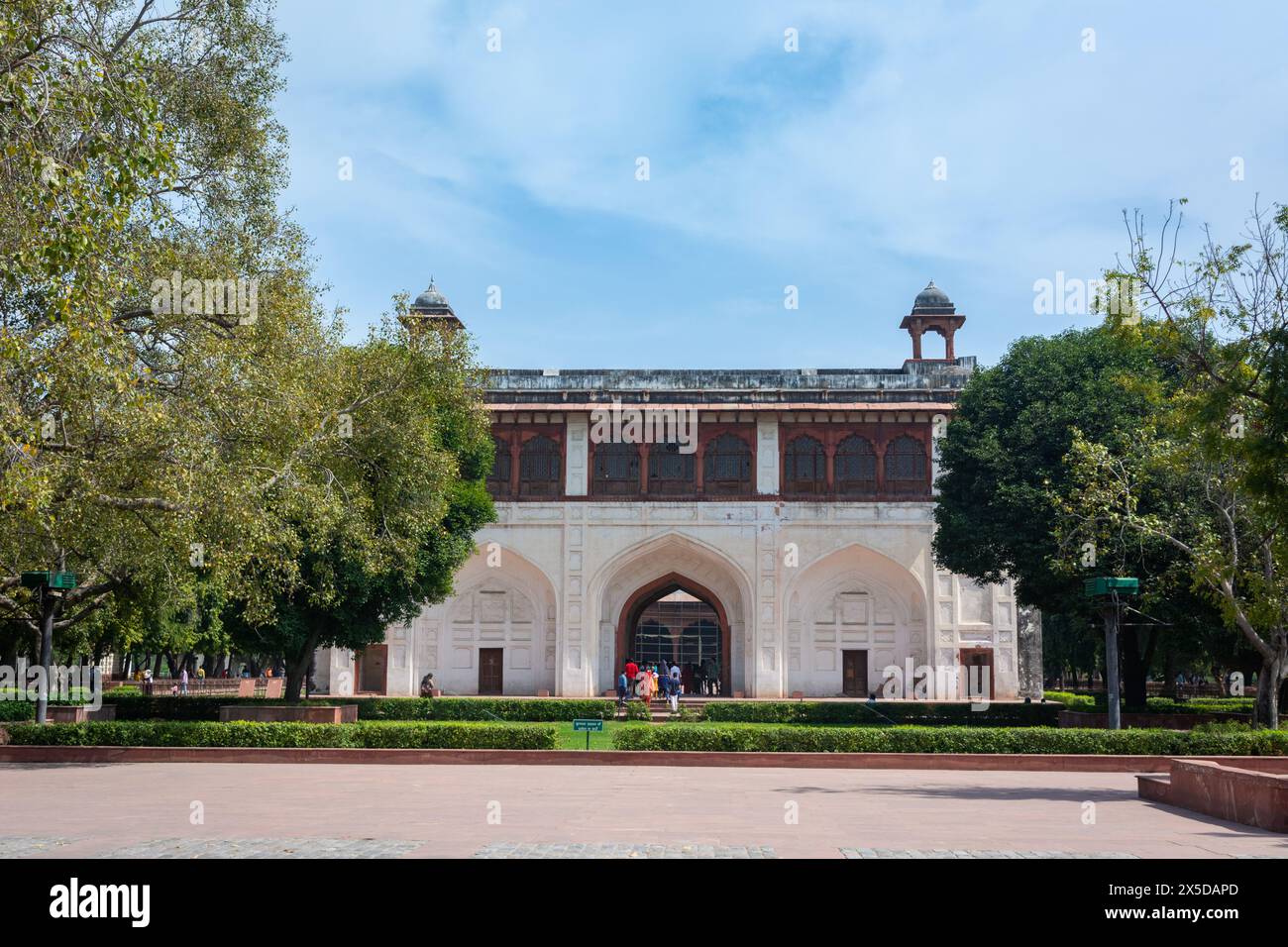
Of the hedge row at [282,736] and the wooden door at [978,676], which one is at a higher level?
the hedge row at [282,736]

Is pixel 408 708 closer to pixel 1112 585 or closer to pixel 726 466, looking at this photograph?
pixel 1112 585

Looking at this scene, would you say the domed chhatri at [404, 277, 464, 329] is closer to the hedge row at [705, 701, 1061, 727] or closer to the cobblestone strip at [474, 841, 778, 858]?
the hedge row at [705, 701, 1061, 727]

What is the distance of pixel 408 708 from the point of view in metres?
26.1

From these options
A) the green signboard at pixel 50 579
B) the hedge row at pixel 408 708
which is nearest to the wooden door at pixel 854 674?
the hedge row at pixel 408 708

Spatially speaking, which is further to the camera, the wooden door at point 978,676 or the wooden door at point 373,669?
the wooden door at point 373,669

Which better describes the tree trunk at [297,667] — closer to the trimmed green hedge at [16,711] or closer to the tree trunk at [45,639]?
the trimmed green hedge at [16,711]

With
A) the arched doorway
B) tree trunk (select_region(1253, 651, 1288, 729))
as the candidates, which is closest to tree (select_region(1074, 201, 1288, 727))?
tree trunk (select_region(1253, 651, 1288, 729))

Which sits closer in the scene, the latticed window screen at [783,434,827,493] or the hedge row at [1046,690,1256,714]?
the hedge row at [1046,690,1256,714]

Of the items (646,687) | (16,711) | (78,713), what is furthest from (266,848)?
(646,687)

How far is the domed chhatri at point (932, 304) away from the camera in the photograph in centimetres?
4088

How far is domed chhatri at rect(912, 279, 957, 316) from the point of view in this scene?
4088cm

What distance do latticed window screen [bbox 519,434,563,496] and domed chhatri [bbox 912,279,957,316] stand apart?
44.0 feet

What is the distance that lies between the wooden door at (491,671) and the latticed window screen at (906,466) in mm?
13578

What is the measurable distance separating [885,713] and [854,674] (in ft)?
46.0
